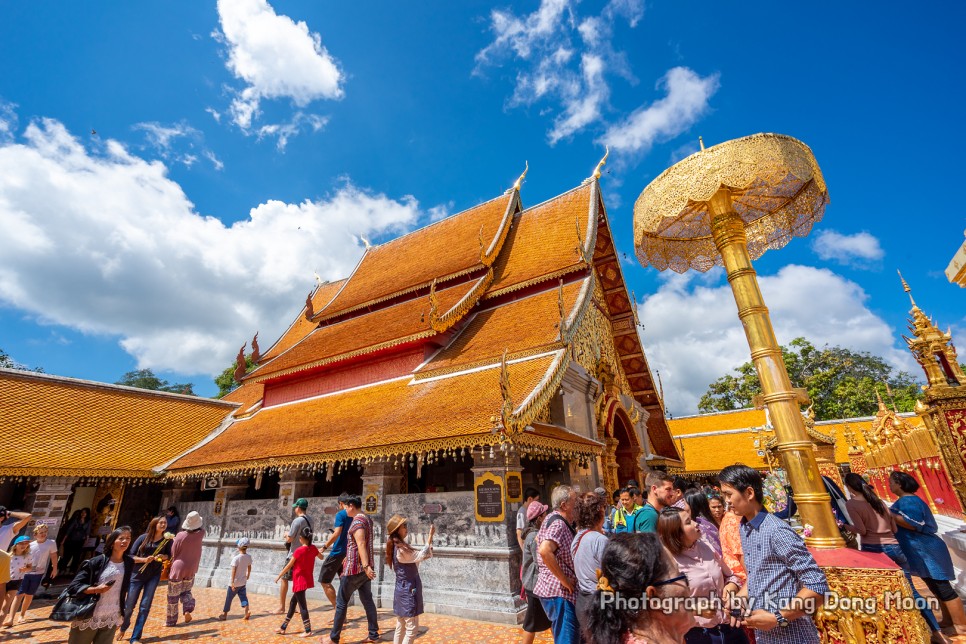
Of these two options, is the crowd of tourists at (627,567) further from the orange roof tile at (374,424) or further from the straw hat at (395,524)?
the orange roof tile at (374,424)

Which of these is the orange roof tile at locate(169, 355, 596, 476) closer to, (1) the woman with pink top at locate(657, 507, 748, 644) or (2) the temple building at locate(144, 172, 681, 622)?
(2) the temple building at locate(144, 172, 681, 622)

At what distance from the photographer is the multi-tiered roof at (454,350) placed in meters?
7.15

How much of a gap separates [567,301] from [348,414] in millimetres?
5204

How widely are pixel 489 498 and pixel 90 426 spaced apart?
11.5m

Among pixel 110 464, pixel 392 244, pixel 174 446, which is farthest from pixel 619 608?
pixel 392 244

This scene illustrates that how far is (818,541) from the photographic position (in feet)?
10.5

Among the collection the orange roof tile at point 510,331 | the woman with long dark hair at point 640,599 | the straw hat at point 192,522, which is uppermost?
the orange roof tile at point 510,331

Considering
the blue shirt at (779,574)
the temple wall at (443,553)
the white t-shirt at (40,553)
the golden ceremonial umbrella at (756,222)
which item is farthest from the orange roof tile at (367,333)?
the blue shirt at (779,574)

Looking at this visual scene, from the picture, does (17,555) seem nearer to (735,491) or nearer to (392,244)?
(735,491)

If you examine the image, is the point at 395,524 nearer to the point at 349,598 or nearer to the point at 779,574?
the point at 349,598

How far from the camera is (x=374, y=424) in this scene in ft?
26.1

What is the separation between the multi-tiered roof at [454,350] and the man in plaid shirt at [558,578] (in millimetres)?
2568

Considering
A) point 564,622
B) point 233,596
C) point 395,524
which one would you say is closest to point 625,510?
point 564,622

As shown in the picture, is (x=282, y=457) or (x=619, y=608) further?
(x=282, y=457)
